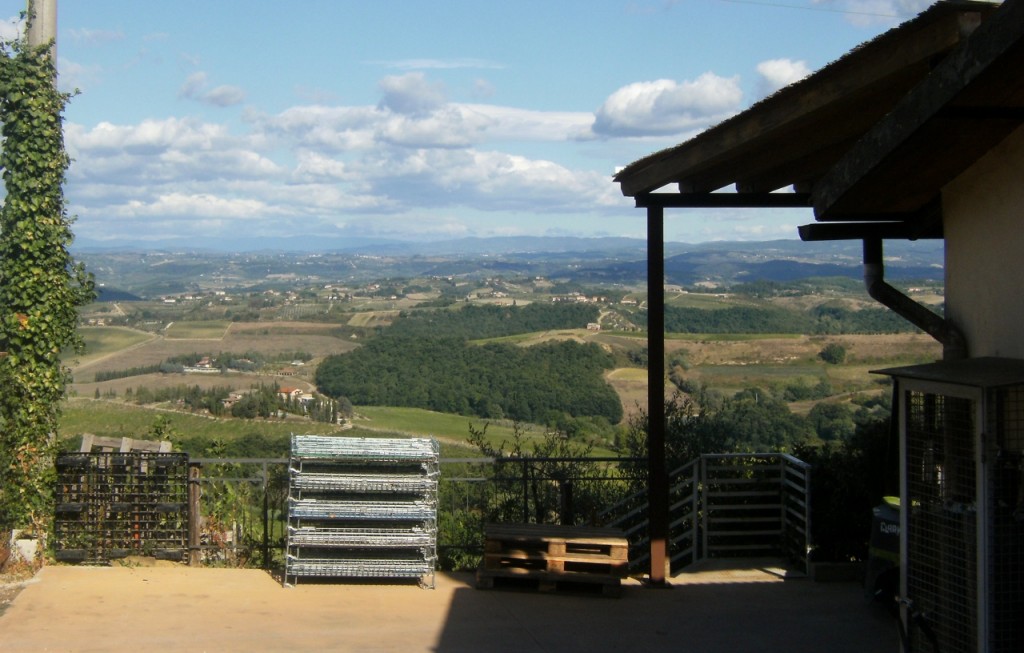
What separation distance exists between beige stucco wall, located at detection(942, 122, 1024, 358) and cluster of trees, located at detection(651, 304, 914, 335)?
27.2 metres

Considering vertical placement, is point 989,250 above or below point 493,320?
above

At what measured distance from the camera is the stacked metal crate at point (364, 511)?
9508 millimetres

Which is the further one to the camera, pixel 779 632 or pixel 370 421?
pixel 370 421

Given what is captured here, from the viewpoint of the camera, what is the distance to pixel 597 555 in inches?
381

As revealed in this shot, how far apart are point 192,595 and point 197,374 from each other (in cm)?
2518

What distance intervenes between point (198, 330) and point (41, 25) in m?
35.8

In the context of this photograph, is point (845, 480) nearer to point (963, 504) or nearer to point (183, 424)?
point (963, 504)

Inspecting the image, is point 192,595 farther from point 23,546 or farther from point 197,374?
point 197,374

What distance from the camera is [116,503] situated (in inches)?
396

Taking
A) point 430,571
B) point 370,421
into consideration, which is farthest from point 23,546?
point 370,421

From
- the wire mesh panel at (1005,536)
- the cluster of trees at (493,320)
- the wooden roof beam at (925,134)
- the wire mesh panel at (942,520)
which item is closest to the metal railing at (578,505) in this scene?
the wire mesh panel at (942,520)

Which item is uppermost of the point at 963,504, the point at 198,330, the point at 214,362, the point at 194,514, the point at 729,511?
the point at 963,504

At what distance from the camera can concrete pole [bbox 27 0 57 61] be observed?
10.1 metres

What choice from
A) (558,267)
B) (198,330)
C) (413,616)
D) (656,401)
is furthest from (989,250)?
(558,267)
